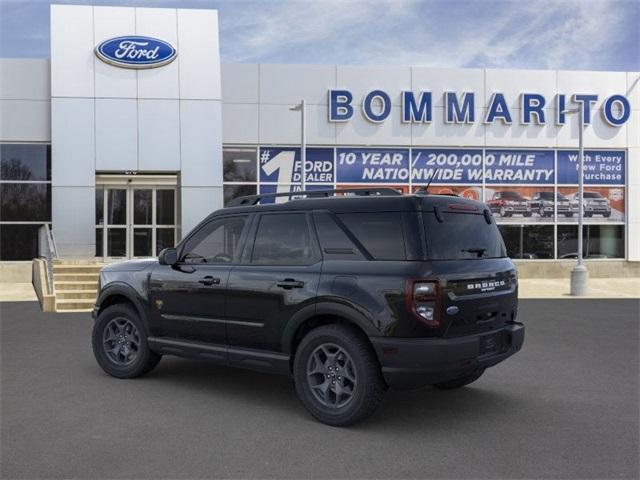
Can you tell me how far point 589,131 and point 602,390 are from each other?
1703cm

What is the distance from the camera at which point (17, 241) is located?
65.5 ft

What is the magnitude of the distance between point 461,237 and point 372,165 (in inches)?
619

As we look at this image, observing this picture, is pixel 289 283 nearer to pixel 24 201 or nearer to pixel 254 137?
pixel 254 137

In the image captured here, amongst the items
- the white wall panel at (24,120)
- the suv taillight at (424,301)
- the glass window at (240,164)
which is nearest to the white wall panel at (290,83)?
the glass window at (240,164)

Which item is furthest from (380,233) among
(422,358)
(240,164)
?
(240,164)

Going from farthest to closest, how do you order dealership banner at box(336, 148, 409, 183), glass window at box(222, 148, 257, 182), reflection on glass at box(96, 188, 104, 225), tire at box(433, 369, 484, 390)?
dealership banner at box(336, 148, 409, 183)
glass window at box(222, 148, 257, 182)
reflection on glass at box(96, 188, 104, 225)
tire at box(433, 369, 484, 390)

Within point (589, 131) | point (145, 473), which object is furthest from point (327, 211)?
point (589, 131)

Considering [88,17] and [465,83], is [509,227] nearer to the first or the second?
[465,83]

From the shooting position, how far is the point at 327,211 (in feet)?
18.6

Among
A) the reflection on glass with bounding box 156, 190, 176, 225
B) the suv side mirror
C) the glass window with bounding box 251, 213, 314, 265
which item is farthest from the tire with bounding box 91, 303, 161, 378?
the reflection on glass with bounding box 156, 190, 176, 225

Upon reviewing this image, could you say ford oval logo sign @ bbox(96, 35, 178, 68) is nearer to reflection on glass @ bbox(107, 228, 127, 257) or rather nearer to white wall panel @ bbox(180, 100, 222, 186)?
white wall panel @ bbox(180, 100, 222, 186)

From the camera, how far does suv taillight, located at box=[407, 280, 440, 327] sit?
16.2ft

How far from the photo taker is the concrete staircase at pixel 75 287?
46.6 ft

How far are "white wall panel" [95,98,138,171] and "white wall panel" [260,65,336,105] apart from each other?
13.2 feet
